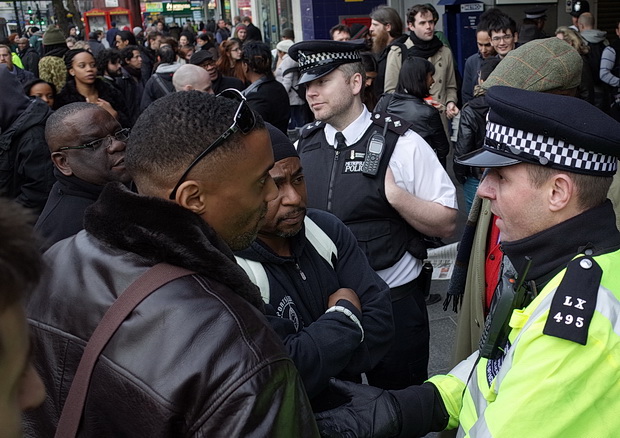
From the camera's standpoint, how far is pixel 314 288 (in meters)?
2.21

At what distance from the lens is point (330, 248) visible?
232cm

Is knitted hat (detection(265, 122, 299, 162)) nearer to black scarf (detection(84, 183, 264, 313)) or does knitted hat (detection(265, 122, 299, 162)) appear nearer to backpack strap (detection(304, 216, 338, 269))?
backpack strap (detection(304, 216, 338, 269))

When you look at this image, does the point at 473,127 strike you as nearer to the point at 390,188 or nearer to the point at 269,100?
the point at 390,188

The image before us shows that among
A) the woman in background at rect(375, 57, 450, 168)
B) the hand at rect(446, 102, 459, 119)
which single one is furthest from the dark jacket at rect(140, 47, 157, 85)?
the woman in background at rect(375, 57, 450, 168)

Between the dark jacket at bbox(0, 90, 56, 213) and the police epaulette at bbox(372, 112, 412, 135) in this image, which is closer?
the police epaulette at bbox(372, 112, 412, 135)

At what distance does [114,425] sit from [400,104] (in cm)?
434

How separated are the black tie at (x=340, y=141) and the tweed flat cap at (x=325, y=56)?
1.09ft

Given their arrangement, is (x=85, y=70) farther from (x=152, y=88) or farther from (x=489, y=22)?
(x=489, y=22)

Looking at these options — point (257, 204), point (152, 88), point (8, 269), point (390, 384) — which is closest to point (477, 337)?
point (390, 384)

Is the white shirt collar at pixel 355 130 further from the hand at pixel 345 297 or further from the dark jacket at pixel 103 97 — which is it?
the dark jacket at pixel 103 97

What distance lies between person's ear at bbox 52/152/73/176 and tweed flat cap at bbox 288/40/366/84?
1199mm

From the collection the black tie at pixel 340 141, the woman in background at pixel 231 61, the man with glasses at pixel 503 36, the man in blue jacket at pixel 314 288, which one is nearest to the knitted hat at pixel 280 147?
the man in blue jacket at pixel 314 288

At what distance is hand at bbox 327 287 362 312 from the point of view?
2168mm

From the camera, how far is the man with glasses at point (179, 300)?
4.26 feet
